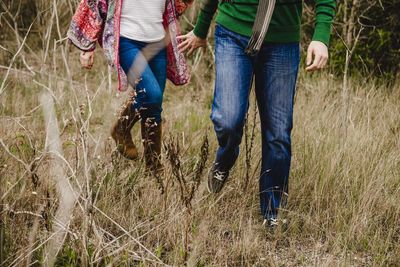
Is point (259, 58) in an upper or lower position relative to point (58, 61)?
upper

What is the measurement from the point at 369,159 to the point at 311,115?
3.25 ft

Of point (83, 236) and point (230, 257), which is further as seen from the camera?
point (230, 257)

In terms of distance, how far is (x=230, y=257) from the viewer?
280cm

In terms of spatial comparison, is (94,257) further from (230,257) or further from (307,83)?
(307,83)

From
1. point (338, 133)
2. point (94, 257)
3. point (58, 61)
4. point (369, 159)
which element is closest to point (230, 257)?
point (94, 257)

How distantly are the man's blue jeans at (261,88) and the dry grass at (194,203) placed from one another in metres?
0.19

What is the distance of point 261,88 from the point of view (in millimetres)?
3000

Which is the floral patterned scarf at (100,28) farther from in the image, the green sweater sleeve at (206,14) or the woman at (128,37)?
the green sweater sleeve at (206,14)

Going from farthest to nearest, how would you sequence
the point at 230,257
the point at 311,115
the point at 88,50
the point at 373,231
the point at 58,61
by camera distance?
the point at 58,61 → the point at 311,115 → the point at 88,50 → the point at 373,231 → the point at 230,257

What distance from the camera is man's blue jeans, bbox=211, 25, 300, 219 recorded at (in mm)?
2922

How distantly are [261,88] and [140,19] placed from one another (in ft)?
3.02

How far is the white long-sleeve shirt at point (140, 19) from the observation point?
3.44 metres

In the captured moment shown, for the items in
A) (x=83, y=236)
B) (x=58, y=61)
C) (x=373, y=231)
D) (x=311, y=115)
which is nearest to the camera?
(x=83, y=236)

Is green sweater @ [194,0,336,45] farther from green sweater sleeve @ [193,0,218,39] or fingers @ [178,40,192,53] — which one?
fingers @ [178,40,192,53]
